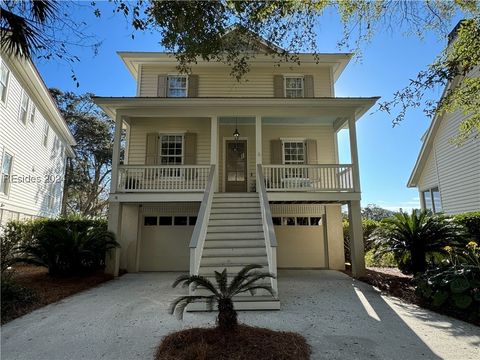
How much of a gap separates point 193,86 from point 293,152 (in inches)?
194

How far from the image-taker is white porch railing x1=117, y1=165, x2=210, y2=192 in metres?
10.4

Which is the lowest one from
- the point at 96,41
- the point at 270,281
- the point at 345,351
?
the point at 345,351

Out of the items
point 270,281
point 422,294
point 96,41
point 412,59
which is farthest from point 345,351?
point 412,59

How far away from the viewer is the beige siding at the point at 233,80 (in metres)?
13.1

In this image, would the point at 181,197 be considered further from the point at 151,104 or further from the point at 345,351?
the point at 345,351

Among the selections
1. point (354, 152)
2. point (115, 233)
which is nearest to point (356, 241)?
point (354, 152)

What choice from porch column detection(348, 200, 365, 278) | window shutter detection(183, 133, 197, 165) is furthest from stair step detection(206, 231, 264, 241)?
window shutter detection(183, 133, 197, 165)

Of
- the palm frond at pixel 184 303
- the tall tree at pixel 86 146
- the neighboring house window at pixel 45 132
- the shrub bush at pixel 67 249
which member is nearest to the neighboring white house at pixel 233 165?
the shrub bush at pixel 67 249

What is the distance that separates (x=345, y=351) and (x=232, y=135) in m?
9.47

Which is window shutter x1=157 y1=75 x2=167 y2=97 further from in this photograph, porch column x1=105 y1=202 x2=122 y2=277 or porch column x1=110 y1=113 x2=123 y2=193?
porch column x1=105 y1=202 x2=122 y2=277

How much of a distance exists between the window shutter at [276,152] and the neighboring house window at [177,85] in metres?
4.24

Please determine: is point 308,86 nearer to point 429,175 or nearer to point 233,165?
point 233,165

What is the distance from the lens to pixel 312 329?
4.97 meters

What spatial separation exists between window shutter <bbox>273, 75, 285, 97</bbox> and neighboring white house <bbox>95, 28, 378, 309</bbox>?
0.04m
